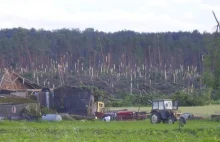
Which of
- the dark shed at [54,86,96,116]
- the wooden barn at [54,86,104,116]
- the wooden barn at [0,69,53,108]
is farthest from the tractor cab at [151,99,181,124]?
the wooden barn at [0,69,53,108]

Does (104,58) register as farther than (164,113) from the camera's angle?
Yes

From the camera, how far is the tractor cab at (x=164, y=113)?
43031 millimetres

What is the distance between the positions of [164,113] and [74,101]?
1542 cm

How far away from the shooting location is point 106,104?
66188 millimetres

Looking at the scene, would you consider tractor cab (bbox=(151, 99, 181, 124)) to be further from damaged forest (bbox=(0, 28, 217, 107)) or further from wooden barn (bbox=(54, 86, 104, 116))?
damaged forest (bbox=(0, 28, 217, 107))

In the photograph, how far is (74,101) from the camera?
57.5m

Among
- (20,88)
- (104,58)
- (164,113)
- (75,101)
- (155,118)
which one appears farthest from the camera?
(104,58)

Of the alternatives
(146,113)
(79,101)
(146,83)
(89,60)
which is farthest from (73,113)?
(89,60)

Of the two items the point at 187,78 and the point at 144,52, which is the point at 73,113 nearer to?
the point at 187,78

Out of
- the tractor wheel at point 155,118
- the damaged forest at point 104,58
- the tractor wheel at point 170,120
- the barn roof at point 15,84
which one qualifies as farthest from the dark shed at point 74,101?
the damaged forest at point 104,58

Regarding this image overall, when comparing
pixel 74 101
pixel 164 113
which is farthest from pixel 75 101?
pixel 164 113

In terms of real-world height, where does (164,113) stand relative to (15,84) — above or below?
below

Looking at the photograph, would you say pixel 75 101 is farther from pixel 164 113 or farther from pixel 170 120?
pixel 170 120

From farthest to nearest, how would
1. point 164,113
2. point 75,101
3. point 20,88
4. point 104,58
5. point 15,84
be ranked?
point 104,58 < point 15,84 < point 20,88 < point 75,101 < point 164,113
